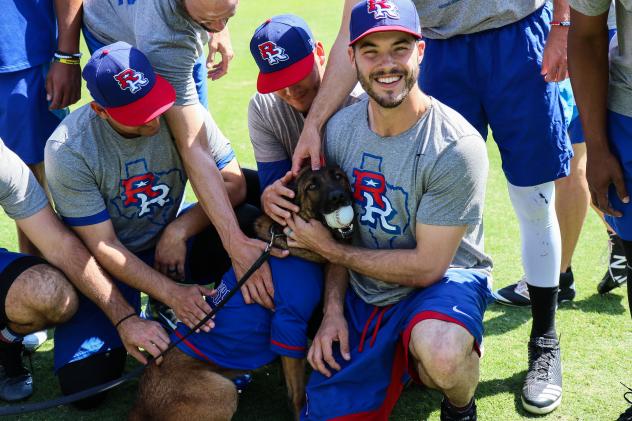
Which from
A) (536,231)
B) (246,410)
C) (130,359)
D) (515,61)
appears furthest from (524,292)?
(130,359)

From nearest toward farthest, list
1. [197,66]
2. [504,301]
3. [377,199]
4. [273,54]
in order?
[377,199]
[273,54]
[504,301]
[197,66]

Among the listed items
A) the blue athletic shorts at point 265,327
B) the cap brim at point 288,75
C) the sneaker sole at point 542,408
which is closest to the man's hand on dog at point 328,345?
the blue athletic shorts at point 265,327

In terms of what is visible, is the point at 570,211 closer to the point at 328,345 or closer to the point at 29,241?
the point at 328,345

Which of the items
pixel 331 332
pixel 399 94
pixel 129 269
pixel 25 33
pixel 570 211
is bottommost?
pixel 570 211

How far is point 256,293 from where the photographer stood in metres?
3.92

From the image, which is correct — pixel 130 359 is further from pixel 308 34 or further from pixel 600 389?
pixel 600 389

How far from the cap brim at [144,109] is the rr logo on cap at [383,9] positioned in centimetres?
113

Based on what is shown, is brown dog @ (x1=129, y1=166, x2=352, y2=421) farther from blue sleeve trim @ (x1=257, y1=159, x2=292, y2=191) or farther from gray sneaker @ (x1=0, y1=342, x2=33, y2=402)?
gray sneaker @ (x1=0, y1=342, x2=33, y2=402)

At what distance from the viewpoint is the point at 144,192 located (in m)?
4.34

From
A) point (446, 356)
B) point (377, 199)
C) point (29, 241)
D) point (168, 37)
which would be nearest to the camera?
point (446, 356)

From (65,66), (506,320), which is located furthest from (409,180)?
(65,66)

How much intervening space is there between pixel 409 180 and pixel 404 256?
1.08 feet

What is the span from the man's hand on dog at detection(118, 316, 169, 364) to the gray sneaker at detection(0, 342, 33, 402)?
0.62 metres

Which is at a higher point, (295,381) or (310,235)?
(310,235)
